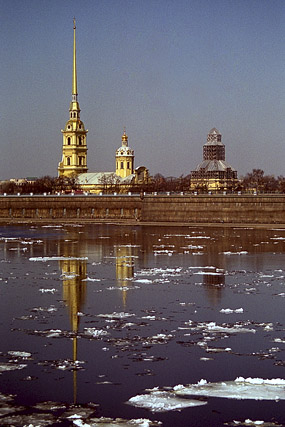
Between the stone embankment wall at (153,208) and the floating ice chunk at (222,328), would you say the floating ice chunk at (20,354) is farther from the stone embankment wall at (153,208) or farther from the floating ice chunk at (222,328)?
the stone embankment wall at (153,208)

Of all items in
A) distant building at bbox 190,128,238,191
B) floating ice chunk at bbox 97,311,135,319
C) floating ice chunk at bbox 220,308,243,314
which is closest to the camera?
floating ice chunk at bbox 97,311,135,319

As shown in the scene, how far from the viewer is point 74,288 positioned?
27016 millimetres

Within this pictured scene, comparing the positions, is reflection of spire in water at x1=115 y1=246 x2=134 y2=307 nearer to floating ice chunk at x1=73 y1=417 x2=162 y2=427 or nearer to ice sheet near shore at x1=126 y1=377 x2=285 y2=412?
ice sheet near shore at x1=126 y1=377 x2=285 y2=412

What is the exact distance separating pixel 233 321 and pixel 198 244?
28.5 m

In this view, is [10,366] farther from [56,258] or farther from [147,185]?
[147,185]

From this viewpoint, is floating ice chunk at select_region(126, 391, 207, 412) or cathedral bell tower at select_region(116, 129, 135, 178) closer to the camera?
floating ice chunk at select_region(126, 391, 207, 412)

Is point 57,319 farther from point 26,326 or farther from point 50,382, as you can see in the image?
point 50,382

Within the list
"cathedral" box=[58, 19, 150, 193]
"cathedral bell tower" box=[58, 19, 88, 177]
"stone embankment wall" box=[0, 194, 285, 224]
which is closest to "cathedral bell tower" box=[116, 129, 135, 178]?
"cathedral" box=[58, 19, 150, 193]

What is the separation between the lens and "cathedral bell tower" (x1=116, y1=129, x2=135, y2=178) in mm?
181500

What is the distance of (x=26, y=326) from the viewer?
793 inches

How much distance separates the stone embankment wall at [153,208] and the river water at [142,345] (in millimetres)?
43511

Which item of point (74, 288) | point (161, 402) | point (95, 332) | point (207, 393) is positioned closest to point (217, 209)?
point (74, 288)

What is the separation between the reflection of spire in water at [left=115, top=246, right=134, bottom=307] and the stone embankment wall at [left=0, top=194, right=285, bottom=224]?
3322 centimetres

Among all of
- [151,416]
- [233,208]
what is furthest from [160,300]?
[233,208]
